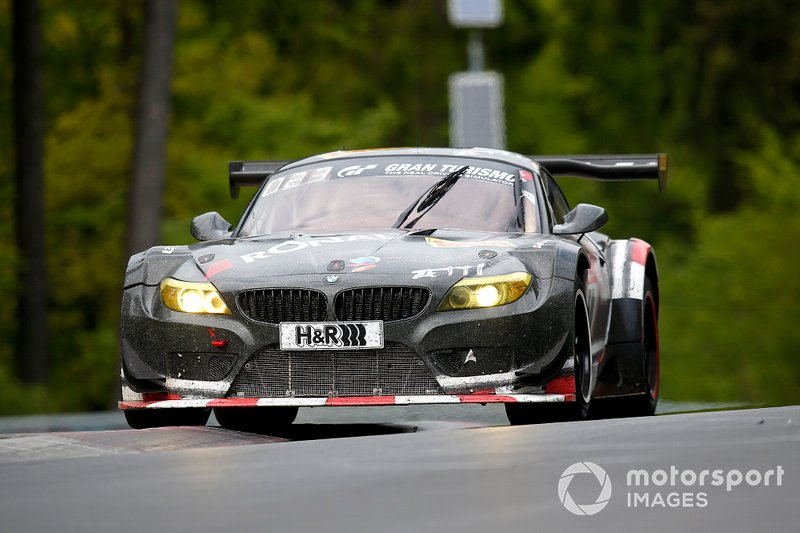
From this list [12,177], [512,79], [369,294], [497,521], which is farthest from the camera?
[512,79]

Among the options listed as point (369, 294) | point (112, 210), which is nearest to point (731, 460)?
point (369, 294)

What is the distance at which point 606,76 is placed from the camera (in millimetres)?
44562

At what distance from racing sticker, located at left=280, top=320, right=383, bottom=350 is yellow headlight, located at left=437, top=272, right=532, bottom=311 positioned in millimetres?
294

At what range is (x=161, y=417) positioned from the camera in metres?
8.27

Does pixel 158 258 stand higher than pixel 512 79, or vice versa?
pixel 158 258

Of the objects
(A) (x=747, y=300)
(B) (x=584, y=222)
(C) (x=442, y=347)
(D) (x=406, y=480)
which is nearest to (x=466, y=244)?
(C) (x=442, y=347)

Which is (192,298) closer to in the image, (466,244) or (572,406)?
(466,244)

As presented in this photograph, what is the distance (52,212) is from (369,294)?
23.7 metres

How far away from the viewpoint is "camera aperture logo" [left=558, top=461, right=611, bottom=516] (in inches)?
182

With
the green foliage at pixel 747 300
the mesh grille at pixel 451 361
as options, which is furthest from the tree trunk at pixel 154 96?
the green foliage at pixel 747 300

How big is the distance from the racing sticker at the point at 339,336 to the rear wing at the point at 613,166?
3880 mm

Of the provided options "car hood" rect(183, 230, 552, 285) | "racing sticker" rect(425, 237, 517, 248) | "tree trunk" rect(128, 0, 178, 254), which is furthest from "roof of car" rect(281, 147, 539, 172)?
"tree trunk" rect(128, 0, 178, 254)

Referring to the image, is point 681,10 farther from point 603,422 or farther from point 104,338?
point 603,422

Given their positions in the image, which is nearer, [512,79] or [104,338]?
[104,338]
